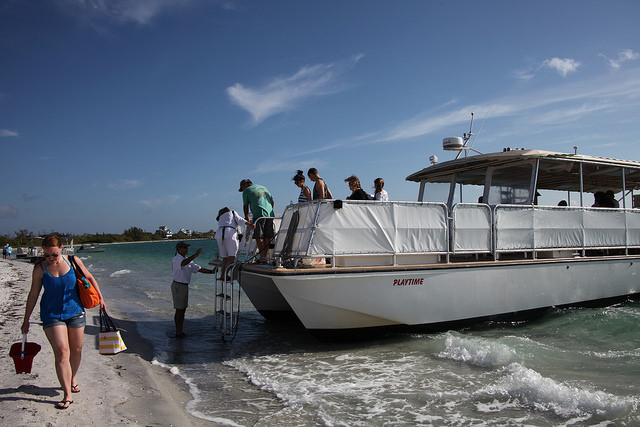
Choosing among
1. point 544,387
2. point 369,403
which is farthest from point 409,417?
point 544,387

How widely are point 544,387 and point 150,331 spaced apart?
7389mm

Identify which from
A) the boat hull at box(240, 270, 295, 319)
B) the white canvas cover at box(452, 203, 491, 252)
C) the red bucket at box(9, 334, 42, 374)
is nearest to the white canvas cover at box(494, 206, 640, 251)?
the white canvas cover at box(452, 203, 491, 252)

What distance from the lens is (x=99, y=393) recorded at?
4922 mm

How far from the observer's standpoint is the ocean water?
4.82m

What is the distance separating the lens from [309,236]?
6.82m

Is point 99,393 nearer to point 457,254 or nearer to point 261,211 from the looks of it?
point 261,211

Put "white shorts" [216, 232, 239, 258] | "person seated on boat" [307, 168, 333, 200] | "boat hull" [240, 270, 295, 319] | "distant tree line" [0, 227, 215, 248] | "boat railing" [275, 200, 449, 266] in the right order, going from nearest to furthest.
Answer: "boat railing" [275, 200, 449, 266], "person seated on boat" [307, 168, 333, 200], "white shorts" [216, 232, 239, 258], "boat hull" [240, 270, 295, 319], "distant tree line" [0, 227, 215, 248]

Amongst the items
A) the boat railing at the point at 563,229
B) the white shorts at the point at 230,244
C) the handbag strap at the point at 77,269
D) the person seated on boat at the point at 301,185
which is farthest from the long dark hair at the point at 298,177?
the handbag strap at the point at 77,269

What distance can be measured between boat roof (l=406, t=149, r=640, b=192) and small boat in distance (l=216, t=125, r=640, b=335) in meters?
0.03

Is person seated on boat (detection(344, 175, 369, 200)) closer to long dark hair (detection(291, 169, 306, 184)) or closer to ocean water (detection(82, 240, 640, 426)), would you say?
long dark hair (detection(291, 169, 306, 184))

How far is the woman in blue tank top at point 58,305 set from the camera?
420 centimetres

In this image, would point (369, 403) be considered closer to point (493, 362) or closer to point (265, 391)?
point (265, 391)

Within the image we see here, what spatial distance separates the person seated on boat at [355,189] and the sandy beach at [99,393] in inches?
159

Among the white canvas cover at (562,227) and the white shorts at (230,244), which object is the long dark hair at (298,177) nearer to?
the white shorts at (230,244)
